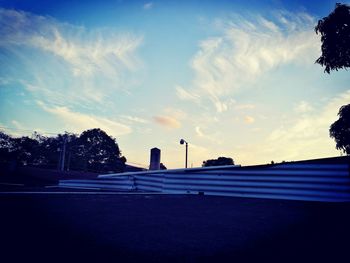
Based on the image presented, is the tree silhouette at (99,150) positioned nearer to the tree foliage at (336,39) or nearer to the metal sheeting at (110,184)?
the metal sheeting at (110,184)

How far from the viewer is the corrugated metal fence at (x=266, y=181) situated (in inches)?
197

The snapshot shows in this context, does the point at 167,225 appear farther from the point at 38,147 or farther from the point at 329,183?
the point at 38,147

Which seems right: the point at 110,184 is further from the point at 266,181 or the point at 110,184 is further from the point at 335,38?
the point at 335,38

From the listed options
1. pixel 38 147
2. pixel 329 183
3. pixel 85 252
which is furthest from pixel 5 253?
pixel 38 147

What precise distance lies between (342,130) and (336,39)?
4256 mm

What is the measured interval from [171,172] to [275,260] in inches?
279

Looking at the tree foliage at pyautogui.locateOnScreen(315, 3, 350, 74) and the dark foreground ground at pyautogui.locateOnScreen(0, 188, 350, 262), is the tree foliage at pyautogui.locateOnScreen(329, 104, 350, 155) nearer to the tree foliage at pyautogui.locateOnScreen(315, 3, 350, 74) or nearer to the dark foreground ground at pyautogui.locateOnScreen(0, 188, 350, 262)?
the tree foliage at pyautogui.locateOnScreen(315, 3, 350, 74)

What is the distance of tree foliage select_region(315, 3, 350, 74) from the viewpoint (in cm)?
1014

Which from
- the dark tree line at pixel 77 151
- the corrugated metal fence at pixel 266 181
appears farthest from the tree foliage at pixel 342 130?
the dark tree line at pixel 77 151

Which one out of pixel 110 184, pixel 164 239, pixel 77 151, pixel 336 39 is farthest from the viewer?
pixel 77 151

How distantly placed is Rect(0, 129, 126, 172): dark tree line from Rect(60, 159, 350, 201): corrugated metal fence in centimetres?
5625

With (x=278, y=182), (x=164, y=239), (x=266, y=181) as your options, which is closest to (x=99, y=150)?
(x=266, y=181)

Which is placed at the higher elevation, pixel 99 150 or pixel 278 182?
pixel 99 150

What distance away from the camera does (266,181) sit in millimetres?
6031
